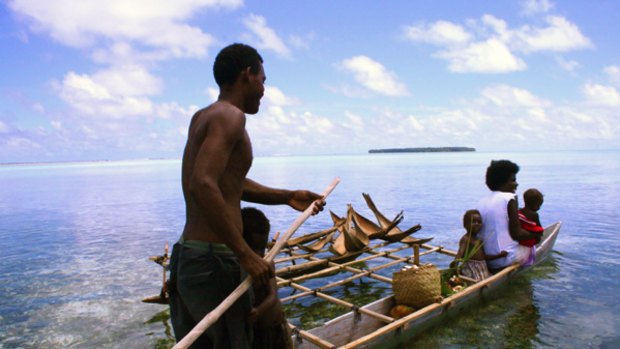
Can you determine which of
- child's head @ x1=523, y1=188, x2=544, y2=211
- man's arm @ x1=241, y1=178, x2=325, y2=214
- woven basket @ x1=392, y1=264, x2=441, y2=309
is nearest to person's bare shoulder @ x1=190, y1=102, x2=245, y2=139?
man's arm @ x1=241, y1=178, x2=325, y2=214

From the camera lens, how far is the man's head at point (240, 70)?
275 cm

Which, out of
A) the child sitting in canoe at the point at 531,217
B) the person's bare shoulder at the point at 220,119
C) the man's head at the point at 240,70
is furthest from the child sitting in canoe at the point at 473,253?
the person's bare shoulder at the point at 220,119

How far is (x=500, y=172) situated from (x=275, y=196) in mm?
4281

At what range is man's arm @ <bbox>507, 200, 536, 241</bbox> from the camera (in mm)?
6461

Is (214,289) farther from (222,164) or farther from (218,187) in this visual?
(222,164)

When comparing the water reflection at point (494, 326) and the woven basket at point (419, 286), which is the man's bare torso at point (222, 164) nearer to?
the woven basket at point (419, 286)

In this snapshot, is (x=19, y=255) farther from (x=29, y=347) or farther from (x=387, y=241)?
(x=387, y=241)

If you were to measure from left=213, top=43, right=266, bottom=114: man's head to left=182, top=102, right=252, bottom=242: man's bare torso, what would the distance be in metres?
0.19

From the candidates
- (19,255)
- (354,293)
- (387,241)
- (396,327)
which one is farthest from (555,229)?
(19,255)

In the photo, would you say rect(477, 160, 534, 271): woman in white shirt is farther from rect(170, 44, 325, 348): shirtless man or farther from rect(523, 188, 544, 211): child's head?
rect(170, 44, 325, 348): shirtless man

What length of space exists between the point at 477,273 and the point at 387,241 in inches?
105

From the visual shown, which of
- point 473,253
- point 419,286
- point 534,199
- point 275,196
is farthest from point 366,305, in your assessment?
point 534,199

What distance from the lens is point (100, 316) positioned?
7500 millimetres

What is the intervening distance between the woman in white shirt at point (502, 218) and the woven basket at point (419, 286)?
166 cm
